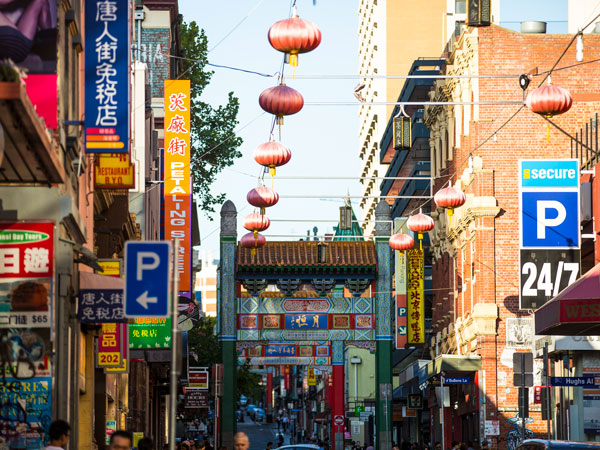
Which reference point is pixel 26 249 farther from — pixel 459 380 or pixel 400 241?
pixel 459 380

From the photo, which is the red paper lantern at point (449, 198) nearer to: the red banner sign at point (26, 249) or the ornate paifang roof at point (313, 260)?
the ornate paifang roof at point (313, 260)

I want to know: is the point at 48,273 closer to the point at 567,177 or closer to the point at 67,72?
the point at 67,72

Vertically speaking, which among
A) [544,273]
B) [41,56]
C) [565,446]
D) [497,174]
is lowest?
[565,446]

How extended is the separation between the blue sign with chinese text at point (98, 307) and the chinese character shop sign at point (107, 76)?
2.13 metres

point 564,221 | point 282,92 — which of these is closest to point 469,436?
point 564,221

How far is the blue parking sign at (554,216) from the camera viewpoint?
38438 mm

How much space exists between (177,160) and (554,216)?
454 inches

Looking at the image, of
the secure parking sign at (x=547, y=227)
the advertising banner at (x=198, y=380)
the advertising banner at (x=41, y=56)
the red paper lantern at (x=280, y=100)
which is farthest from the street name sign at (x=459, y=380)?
the advertising banner at (x=41, y=56)

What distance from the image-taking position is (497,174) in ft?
156

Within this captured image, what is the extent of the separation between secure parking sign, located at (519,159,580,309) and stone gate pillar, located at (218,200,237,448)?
629 inches

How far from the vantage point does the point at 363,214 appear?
11381 centimetres

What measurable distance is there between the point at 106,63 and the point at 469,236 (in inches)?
1240

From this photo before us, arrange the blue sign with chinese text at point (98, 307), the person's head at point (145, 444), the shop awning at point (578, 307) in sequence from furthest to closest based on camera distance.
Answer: the shop awning at point (578, 307) → the blue sign with chinese text at point (98, 307) → the person's head at point (145, 444)

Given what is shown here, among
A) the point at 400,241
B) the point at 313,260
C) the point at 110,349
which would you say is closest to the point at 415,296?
the point at 313,260
